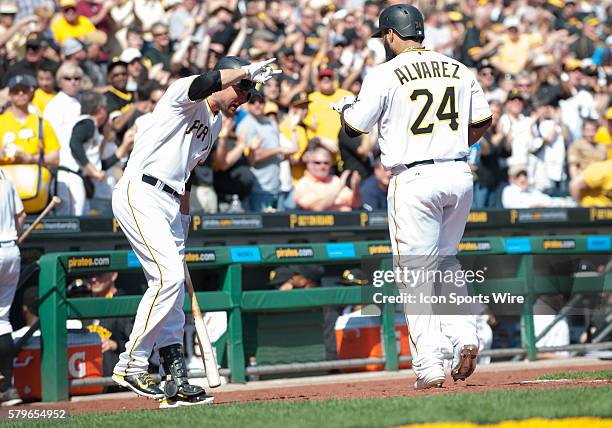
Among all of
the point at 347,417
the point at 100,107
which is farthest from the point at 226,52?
the point at 347,417

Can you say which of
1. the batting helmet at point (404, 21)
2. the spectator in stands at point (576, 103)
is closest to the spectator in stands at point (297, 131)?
the spectator in stands at point (576, 103)

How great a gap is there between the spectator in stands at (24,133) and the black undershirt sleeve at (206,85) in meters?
3.83

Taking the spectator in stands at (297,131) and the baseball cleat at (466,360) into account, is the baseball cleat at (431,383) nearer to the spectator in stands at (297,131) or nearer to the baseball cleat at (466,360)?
the baseball cleat at (466,360)

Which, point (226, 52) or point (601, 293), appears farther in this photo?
point (226, 52)

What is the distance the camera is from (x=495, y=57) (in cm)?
1761

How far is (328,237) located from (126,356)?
4389mm

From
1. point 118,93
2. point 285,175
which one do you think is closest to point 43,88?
point 118,93

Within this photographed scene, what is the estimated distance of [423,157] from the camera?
23.3 feet

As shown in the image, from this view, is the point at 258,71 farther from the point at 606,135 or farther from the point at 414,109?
the point at 606,135

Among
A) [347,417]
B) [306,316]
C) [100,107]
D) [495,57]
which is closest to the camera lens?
[347,417]

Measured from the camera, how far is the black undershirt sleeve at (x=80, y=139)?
10.9 metres

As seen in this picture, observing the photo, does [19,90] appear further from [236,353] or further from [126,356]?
[126,356]

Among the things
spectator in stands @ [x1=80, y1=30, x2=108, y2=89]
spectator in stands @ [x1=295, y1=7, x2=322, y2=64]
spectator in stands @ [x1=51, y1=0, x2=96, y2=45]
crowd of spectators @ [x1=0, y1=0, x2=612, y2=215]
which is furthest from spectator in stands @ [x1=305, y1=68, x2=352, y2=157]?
spectator in stands @ [x1=51, y1=0, x2=96, y2=45]

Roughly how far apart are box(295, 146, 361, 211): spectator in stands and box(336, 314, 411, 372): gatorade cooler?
5.62ft
